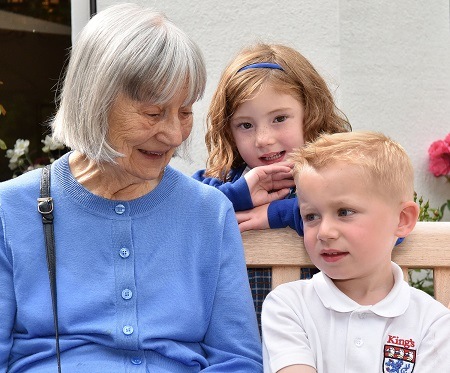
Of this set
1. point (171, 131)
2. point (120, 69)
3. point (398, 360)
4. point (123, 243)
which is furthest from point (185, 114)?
point (398, 360)

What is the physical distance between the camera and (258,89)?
3.38 metres

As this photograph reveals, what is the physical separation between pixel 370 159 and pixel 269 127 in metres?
0.57

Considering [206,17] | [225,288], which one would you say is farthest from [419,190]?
[225,288]

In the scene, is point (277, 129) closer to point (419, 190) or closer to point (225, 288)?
point (225, 288)

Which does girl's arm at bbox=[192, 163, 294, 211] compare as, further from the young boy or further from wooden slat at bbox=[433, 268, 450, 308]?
wooden slat at bbox=[433, 268, 450, 308]

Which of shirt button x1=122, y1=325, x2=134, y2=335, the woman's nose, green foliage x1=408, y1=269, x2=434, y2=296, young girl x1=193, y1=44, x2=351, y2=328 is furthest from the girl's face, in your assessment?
green foliage x1=408, y1=269, x2=434, y2=296

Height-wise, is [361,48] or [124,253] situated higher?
[361,48]

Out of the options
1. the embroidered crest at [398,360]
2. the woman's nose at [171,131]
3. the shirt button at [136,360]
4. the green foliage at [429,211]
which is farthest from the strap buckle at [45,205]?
the green foliage at [429,211]

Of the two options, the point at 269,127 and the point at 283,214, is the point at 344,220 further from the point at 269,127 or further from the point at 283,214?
the point at 269,127

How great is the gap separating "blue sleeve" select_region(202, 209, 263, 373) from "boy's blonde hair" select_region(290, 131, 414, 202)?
0.31 meters

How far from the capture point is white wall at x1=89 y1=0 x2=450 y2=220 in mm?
4820

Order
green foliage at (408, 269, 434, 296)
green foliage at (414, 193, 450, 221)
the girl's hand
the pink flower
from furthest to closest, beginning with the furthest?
1. the pink flower
2. green foliage at (408, 269, 434, 296)
3. green foliage at (414, 193, 450, 221)
4. the girl's hand

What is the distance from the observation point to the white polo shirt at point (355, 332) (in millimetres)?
2809

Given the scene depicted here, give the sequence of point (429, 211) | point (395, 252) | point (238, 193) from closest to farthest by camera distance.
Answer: point (395, 252) → point (238, 193) → point (429, 211)
